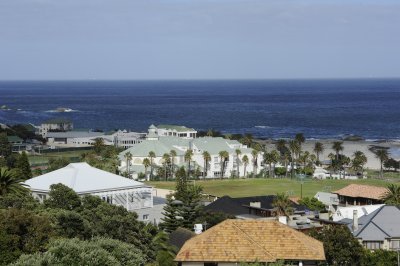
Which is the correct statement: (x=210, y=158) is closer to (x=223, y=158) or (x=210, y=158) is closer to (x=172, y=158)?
(x=223, y=158)

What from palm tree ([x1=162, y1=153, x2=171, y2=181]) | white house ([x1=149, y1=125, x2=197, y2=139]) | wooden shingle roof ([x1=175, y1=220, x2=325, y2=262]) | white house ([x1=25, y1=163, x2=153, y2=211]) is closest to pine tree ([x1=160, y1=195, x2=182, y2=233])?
white house ([x1=25, y1=163, x2=153, y2=211])

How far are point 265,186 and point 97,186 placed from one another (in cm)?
3210

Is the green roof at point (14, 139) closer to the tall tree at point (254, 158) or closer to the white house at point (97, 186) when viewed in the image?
the tall tree at point (254, 158)

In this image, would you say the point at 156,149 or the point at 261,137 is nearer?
the point at 156,149

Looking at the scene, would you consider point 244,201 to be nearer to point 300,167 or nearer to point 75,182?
point 75,182

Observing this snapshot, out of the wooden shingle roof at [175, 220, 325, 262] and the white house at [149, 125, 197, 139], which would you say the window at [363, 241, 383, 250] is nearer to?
the wooden shingle roof at [175, 220, 325, 262]

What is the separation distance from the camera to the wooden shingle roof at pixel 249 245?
3300cm

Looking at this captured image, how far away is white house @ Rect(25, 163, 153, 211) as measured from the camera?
62844 millimetres

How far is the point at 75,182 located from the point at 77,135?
327ft

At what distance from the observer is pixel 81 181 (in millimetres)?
64312

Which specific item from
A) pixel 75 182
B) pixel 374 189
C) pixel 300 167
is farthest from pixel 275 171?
pixel 75 182

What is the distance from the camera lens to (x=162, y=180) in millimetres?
102125

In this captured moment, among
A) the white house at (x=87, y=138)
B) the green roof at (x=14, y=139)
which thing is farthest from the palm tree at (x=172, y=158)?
the green roof at (x=14, y=139)

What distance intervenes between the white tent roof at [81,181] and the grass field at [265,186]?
67.2 ft
